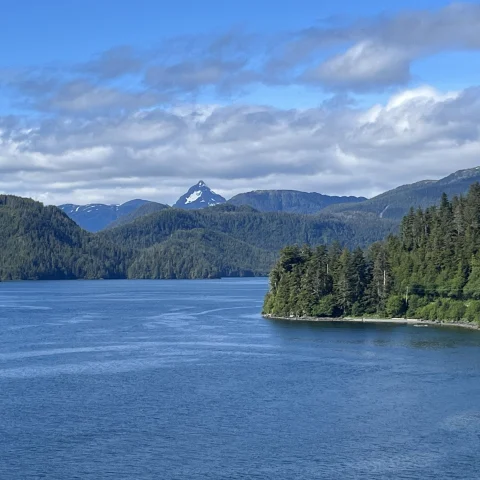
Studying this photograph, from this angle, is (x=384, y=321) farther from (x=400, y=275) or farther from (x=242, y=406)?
(x=242, y=406)

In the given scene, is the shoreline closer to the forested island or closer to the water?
the forested island

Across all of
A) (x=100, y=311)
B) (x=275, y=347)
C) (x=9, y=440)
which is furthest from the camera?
(x=100, y=311)

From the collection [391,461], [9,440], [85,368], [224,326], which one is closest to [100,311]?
[224,326]

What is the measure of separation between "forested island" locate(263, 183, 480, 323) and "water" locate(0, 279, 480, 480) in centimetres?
1476

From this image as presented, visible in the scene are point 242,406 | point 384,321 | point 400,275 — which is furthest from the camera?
point 400,275

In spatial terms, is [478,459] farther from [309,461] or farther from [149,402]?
[149,402]

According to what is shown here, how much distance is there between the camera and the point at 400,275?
517 feet

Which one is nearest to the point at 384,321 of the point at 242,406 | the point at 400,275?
the point at 400,275

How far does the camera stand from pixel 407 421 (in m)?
72.1

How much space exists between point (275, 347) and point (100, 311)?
3255 inches

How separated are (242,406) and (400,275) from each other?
85.0 metres

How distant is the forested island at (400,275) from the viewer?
14888 cm

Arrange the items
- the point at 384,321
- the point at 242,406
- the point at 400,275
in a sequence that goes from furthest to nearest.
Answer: the point at 400,275 → the point at 384,321 → the point at 242,406

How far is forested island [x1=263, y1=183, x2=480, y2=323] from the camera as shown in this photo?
488ft
